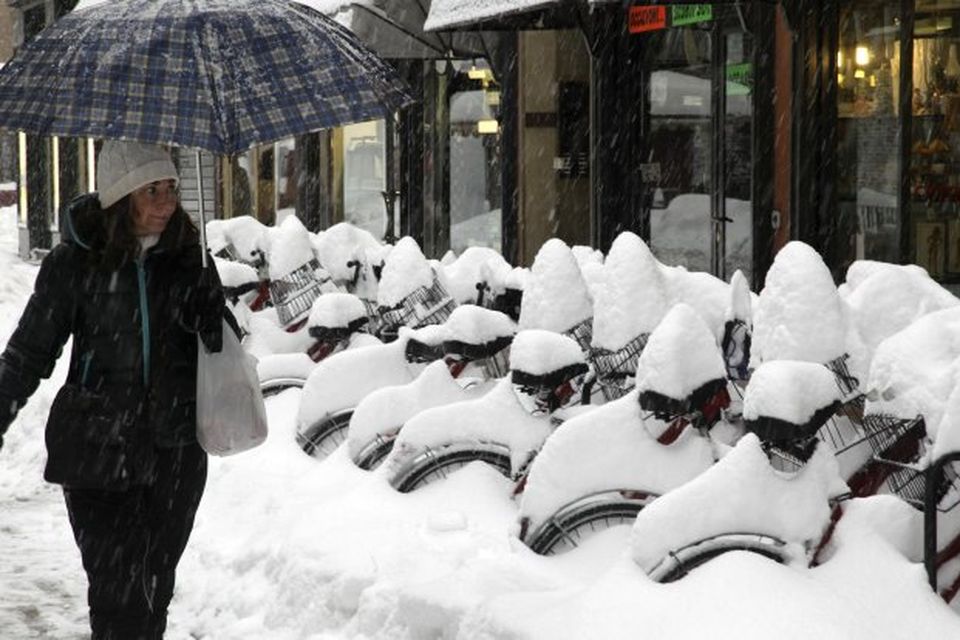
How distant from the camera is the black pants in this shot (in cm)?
514

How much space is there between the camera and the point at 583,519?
5.73 m

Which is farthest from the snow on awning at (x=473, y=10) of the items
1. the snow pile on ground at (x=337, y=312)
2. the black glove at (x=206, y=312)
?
the black glove at (x=206, y=312)

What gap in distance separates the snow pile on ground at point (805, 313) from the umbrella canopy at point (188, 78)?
1.41 meters

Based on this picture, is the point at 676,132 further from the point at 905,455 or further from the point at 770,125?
the point at 905,455

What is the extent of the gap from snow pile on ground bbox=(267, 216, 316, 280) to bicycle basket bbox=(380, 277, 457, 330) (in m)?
1.66

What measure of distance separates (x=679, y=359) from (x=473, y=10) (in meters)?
8.43

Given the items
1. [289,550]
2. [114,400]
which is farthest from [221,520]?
[114,400]

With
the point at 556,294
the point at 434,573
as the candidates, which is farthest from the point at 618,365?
the point at 434,573

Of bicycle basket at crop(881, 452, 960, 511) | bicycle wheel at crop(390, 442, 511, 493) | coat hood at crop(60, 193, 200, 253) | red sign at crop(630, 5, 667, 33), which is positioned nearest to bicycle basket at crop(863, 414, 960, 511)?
bicycle basket at crop(881, 452, 960, 511)

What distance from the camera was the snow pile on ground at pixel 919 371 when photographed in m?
5.04

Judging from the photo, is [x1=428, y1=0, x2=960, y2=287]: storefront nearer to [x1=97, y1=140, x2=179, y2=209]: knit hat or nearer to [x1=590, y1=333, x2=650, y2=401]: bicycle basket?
[x1=590, y1=333, x2=650, y2=401]: bicycle basket

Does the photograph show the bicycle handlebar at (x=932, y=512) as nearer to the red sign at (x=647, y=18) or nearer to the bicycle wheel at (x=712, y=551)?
the bicycle wheel at (x=712, y=551)

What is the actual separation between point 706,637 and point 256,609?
99.3 inches

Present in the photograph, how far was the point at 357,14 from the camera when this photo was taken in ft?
56.8
